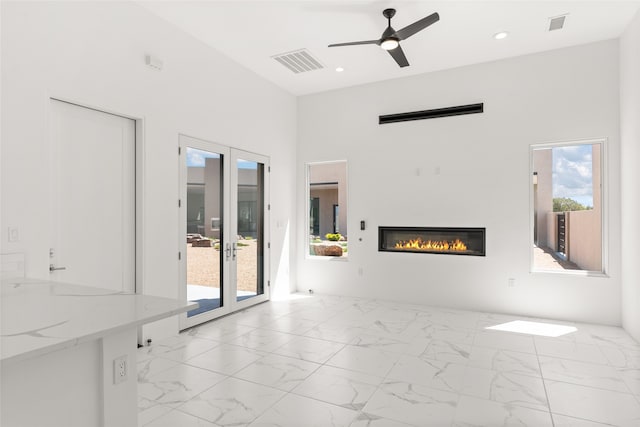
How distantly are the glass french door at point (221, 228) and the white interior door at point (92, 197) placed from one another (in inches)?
25.2

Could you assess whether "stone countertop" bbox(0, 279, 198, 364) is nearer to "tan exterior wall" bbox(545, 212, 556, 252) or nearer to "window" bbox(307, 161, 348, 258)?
"window" bbox(307, 161, 348, 258)

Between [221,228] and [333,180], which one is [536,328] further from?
[221,228]

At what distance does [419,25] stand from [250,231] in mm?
3404

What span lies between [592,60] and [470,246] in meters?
2.77

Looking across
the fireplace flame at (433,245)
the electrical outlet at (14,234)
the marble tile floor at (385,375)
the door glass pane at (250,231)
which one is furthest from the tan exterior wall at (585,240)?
the electrical outlet at (14,234)

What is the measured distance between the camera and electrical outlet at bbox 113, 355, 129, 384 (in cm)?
151

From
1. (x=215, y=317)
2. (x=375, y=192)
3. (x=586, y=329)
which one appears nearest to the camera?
(x=586, y=329)

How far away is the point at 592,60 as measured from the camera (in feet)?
14.4

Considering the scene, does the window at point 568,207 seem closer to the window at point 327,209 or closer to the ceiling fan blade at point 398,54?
the ceiling fan blade at point 398,54

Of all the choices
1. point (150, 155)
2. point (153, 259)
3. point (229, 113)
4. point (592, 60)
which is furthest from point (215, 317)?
point (592, 60)

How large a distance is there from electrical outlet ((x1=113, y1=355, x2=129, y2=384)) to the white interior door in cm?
190

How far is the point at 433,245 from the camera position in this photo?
5.32 meters

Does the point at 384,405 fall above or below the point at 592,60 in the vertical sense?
below

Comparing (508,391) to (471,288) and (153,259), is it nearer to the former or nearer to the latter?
(471,288)
